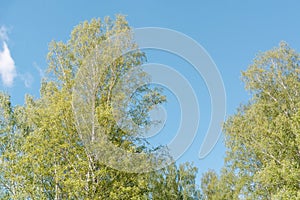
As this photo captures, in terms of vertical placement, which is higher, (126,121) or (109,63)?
(109,63)

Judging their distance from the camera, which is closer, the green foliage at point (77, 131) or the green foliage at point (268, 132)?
the green foliage at point (77, 131)

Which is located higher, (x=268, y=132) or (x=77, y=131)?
(x=268, y=132)

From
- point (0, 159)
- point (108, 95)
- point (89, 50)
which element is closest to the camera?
point (108, 95)

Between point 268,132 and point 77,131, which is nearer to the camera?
point 77,131

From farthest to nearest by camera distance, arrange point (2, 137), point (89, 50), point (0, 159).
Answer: point (2, 137) < point (0, 159) < point (89, 50)

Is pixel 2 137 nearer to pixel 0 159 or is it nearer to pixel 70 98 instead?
pixel 0 159

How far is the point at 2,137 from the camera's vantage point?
1814 centimetres

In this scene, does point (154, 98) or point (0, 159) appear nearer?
point (154, 98)

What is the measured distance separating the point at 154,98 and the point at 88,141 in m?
3.31

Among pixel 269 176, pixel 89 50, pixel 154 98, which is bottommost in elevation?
pixel 269 176

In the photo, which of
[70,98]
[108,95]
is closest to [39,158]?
[70,98]

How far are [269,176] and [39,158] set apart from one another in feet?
33.1

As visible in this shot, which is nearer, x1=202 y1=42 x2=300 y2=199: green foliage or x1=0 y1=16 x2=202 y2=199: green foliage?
x1=0 y1=16 x2=202 y2=199: green foliage

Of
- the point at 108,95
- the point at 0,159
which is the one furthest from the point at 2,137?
the point at 108,95
